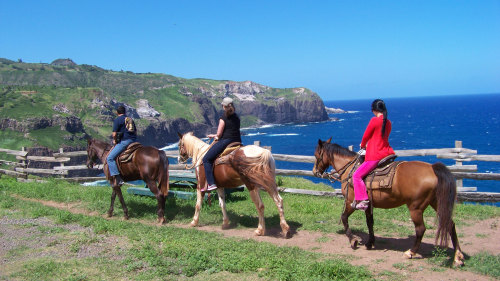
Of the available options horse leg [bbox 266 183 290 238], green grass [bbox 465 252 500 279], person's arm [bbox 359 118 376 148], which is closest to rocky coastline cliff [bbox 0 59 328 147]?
horse leg [bbox 266 183 290 238]

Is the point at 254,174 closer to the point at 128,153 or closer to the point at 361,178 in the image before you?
the point at 361,178

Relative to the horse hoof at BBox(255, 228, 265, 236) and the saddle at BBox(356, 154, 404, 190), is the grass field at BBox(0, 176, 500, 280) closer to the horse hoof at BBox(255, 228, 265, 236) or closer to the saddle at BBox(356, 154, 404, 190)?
the horse hoof at BBox(255, 228, 265, 236)

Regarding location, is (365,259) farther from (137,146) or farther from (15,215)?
(15,215)

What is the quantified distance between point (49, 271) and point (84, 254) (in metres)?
0.81

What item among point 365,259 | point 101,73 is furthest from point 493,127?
point 101,73

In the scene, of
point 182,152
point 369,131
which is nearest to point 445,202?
point 369,131

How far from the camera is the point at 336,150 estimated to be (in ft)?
24.9

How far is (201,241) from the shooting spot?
7129 mm

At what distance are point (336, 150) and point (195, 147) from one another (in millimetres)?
3586

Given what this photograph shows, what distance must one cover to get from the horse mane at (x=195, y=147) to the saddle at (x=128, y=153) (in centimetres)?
129

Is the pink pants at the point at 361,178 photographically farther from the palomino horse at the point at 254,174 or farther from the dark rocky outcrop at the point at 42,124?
the dark rocky outcrop at the point at 42,124

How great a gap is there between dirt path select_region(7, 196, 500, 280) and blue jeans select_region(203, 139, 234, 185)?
129cm

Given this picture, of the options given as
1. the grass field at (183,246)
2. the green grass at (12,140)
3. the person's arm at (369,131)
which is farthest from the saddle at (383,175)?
the green grass at (12,140)

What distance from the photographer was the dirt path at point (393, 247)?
18.4 ft
